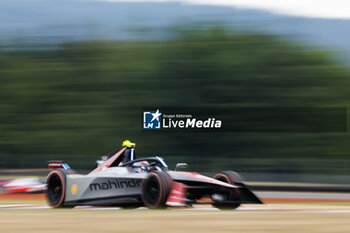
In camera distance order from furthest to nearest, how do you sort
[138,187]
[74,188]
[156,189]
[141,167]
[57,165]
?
[57,165] → [74,188] → [141,167] → [138,187] → [156,189]

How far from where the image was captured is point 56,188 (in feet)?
43.8

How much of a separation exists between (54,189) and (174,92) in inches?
1195

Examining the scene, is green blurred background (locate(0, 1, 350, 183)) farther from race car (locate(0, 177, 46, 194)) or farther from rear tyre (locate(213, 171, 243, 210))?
rear tyre (locate(213, 171, 243, 210))

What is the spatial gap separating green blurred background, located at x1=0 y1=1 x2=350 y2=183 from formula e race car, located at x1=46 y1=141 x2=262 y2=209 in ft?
91.5

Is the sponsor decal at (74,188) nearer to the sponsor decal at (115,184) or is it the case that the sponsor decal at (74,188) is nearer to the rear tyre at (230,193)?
the sponsor decal at (115,184)

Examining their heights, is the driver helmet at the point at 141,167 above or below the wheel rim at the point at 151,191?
above

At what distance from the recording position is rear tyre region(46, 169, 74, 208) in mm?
12906

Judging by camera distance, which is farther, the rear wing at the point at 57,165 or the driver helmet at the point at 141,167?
the rear wing at the point at 57,165

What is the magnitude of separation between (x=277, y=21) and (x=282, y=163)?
840 inches

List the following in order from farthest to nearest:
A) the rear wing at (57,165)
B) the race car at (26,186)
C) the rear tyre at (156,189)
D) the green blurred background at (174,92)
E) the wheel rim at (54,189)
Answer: the green blurred background at (174,92), the race car at (26,186), the rear wing at (57,165), the wheel rim at (54,189), the rear tyre at (156,189)

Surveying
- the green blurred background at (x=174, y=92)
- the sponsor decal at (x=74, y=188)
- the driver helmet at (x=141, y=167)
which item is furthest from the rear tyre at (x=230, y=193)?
the green blurred background at (x=174, y=92)

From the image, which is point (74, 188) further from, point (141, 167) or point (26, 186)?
point (26, 186)

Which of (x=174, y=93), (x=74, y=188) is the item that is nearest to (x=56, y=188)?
(x=74, y=188)

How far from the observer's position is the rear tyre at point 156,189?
10969 mm
